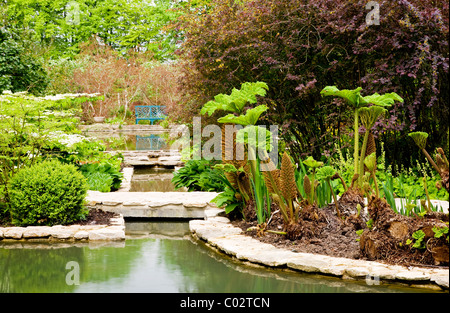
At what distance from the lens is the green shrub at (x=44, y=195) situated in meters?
5.43

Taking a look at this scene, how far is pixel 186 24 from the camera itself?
8430 millimetres

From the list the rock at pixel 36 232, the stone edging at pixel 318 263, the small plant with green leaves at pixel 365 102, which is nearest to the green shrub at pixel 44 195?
the rock at pixel 36 232

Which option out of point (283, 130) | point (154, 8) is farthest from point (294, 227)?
point (154, 8)

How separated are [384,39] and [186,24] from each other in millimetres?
3630

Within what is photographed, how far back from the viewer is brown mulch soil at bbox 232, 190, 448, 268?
3.87 meters

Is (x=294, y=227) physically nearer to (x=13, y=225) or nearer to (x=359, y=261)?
(x=359, y=261)

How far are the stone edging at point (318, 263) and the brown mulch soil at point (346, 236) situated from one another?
0.36 feet

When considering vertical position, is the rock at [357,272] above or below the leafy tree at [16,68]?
below

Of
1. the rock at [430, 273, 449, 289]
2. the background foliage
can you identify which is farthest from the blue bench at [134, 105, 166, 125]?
the rock at [430, 273, 449, 289]

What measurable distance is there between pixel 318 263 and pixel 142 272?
155 centimetres

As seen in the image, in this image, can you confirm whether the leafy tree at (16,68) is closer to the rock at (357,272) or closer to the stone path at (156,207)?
the stone path at (156,207)

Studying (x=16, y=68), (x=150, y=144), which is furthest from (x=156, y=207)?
(x=150, y=144)

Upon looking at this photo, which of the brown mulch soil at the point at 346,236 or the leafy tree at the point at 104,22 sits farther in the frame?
the leafy tree at the point at 104,22

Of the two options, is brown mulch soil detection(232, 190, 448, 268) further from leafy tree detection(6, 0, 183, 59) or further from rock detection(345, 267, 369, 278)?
leafy tree detection(6, 0, 183, 59)
